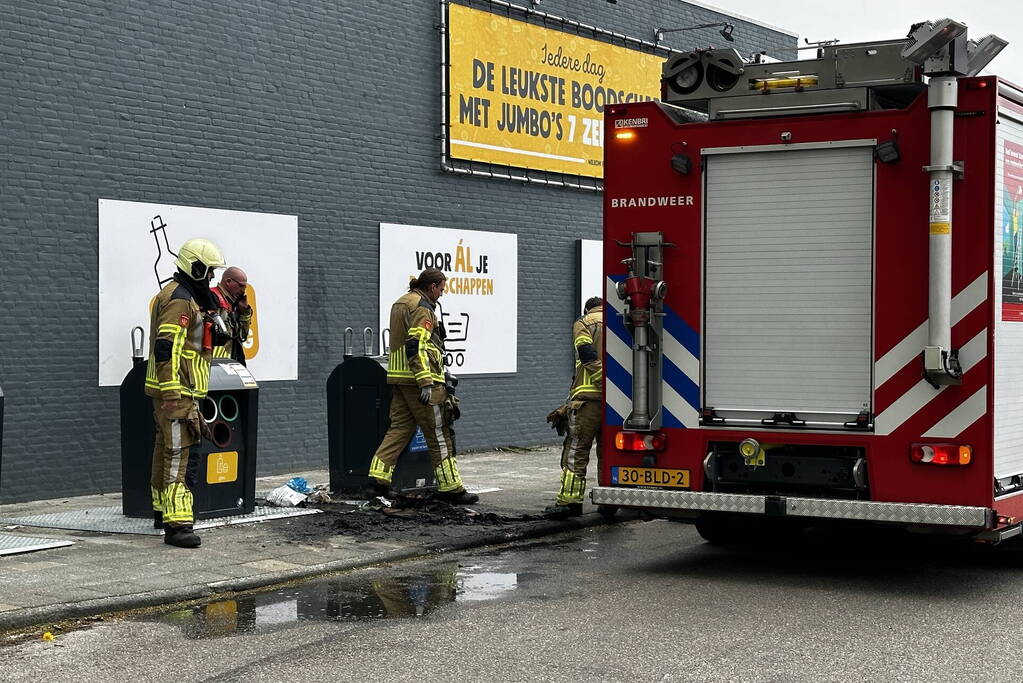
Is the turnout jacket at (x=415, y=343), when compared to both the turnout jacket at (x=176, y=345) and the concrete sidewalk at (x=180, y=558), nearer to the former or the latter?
the concrete sidewalk at (x=180, y=558)

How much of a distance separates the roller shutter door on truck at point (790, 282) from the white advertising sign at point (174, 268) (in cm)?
609

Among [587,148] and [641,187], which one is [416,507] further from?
[587,148]

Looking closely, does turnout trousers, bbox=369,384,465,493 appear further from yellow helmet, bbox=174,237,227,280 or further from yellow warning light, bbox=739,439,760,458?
yellow warning light, bbox=739,439,760,458

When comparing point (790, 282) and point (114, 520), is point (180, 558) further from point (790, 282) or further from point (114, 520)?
point (790, 282)

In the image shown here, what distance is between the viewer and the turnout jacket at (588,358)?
11.4 m

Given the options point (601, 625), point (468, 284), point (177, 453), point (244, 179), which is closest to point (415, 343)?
point (177, 453)

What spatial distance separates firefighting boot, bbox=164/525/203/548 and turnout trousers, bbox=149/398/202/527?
3 cm

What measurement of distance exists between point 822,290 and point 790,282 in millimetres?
214

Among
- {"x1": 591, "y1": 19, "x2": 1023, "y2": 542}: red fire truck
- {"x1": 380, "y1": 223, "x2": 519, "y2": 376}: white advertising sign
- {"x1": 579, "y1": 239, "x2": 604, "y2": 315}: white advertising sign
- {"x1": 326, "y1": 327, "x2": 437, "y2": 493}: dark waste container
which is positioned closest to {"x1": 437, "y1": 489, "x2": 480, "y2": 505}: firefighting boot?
{"x1": 326, "y1": 327, "x2": 437, "y2": 493}: dark waste container

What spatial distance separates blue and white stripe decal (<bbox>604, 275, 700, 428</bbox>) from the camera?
9.12 metres

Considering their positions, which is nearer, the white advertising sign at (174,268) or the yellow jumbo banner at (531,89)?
the white advertising sign at (174,268)

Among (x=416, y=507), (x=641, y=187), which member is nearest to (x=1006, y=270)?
(x=641, y=187)

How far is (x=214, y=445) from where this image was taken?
10.7 m

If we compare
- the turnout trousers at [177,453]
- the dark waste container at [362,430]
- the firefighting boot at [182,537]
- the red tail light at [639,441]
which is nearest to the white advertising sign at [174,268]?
the dark waste container at [362,430]
